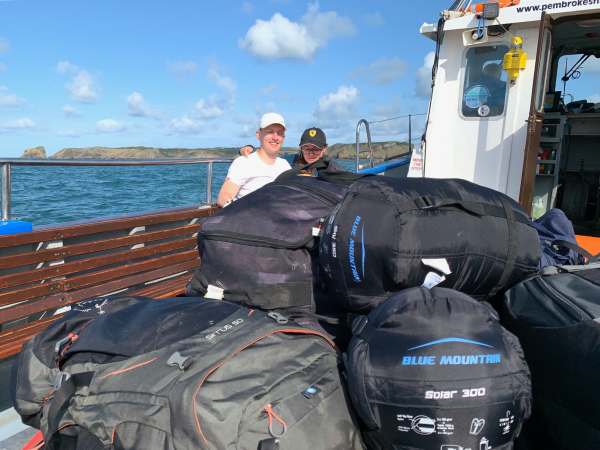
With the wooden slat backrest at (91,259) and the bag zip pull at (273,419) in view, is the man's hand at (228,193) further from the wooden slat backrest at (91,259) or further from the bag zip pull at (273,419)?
the bag zip pull at (273,419)

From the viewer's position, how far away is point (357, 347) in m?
1.27

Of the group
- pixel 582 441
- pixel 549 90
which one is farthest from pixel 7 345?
pixel 549 90

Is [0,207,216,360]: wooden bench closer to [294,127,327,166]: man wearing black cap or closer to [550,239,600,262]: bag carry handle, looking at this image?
[294,127,327,166]: man wearing black cap

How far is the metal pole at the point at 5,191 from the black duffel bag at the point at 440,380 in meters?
2.70

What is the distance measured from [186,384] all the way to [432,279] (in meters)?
0.77

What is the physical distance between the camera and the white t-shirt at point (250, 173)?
3.52 meters

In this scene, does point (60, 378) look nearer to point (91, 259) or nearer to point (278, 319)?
point (278, 319)

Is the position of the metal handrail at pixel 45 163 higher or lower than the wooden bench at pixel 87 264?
higher

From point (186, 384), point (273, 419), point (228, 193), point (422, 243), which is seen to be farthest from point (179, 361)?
point (228, 193)

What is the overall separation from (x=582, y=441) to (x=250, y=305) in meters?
1.11

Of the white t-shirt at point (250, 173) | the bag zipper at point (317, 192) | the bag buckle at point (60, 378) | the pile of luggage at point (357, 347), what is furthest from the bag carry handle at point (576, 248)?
the white t-shirt at point (250, 173)

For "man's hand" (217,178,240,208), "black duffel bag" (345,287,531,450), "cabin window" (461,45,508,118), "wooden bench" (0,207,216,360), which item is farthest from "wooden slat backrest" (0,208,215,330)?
"cabin window" (461,45,508,118)

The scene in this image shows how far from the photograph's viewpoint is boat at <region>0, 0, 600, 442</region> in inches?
124

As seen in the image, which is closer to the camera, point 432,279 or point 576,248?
point 432,279
